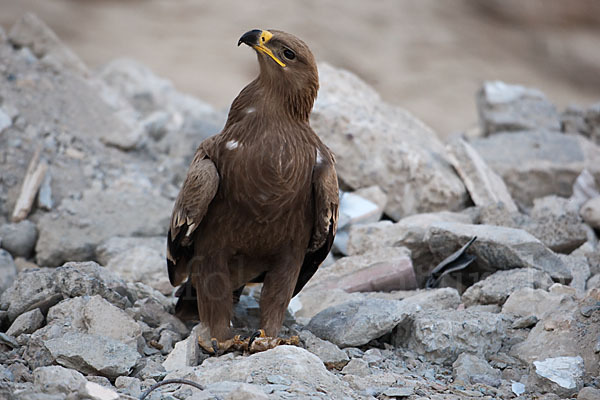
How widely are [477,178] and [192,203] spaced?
3.05 meters

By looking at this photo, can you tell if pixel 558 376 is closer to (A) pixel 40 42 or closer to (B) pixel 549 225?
(B) pixel 549 225

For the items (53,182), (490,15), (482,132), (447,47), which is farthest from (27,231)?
(490,15)

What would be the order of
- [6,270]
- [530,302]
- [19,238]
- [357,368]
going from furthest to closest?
[19,238], [6,270], [530,302], [357,368]

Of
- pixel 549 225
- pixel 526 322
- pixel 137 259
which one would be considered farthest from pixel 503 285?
pixel 137 259

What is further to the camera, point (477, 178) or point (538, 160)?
point (538, 160)

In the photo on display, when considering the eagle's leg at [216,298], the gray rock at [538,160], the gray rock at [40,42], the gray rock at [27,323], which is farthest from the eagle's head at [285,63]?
the gray rock at [40,42]

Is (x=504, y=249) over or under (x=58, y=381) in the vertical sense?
under

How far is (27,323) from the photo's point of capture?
3.60 m

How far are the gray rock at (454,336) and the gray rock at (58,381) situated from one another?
1.69 m

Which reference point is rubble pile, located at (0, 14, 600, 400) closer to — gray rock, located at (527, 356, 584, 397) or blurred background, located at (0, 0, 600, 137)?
gray rock, located at (527, 356, 584, 397)

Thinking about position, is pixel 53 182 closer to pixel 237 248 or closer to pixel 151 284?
pixel 151 284

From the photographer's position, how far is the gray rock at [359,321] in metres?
3.77

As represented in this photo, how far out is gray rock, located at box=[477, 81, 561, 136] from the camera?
757 cm

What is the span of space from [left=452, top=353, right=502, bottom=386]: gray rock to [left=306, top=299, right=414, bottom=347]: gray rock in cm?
37
